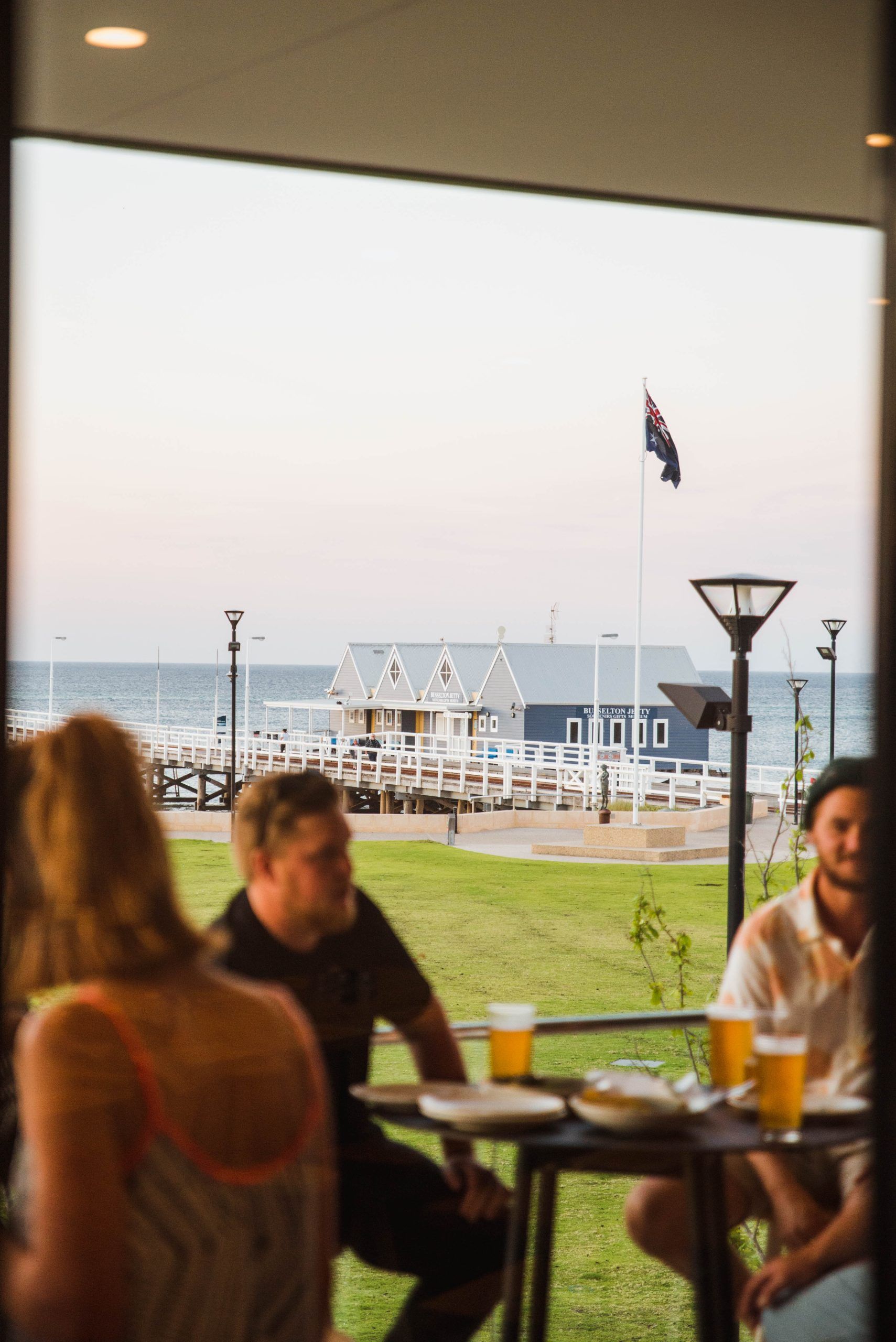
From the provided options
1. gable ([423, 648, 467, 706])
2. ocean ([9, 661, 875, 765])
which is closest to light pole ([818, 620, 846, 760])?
ocean ([9, 661, 875, 765])

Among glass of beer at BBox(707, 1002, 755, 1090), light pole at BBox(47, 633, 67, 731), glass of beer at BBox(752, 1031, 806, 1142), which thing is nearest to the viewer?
light pole at BBox(47, 633, 67, 731)

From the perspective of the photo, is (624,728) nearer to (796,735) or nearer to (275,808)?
(796,735)

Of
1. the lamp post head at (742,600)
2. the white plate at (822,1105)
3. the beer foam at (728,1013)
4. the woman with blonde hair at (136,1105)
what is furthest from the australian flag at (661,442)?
the woman with blonde hair at (136,1105)

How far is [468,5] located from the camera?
64.2 inches

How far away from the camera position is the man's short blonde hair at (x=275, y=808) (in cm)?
139

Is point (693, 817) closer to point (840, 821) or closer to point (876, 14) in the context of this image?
point (840, 821)

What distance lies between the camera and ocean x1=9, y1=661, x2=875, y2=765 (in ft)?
3.67

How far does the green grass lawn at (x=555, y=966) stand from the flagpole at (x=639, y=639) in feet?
0.59

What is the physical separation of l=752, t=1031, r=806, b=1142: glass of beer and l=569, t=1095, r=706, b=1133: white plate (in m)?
0.09

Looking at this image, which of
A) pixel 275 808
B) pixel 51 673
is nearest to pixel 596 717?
pixel 275 808

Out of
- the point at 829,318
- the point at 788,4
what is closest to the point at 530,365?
the point at 829,318

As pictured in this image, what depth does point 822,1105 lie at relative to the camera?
1.28m

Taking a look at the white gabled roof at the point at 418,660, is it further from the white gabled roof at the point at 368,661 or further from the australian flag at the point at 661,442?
the australian flag at the point at 661,442

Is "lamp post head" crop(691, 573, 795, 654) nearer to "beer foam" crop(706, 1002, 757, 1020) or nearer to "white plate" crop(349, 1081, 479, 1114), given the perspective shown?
"beer foam" crop(706, 1002, 757, 1020)
